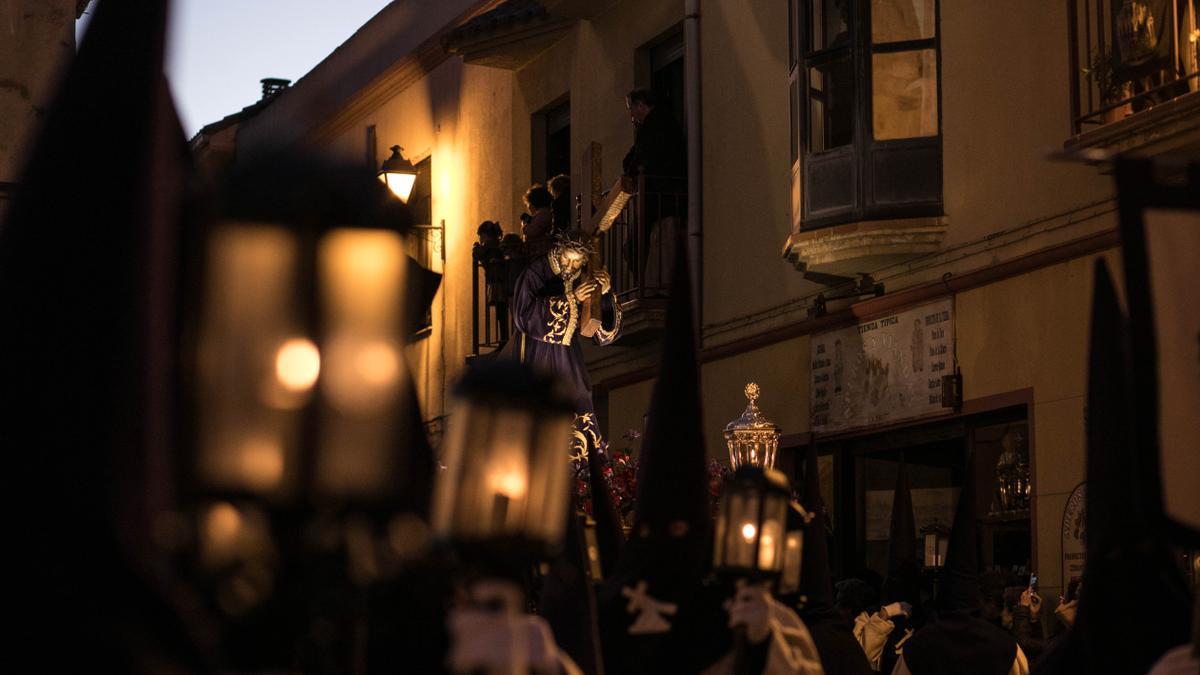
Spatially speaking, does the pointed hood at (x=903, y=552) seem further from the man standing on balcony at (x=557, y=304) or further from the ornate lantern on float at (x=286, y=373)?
the ornate lantern on float at (x=286, y=373)

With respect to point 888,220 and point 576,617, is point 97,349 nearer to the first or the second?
point 576,617

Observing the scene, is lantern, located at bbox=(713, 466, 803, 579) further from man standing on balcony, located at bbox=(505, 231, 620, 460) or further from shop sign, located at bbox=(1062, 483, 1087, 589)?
shop sign, located at bbox=(1062, 483, 1087, 589)

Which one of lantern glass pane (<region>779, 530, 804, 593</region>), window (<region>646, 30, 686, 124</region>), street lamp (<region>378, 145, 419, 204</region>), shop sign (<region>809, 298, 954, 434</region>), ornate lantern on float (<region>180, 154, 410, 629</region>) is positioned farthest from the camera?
window (<region>646, 30, 686, 124</region>)

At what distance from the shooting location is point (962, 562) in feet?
28.7

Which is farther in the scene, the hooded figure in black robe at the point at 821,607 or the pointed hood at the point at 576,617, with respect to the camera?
the hooded figure in black robe at the point at 821,607

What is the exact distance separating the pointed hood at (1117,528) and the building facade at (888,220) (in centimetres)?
513

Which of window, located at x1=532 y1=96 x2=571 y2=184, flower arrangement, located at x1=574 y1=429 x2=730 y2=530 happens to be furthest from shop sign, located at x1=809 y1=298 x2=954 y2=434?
window, located at x1=532 y1=96 x2=571 y2=184

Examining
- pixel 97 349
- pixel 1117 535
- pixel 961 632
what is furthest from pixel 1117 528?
pixel 961 632

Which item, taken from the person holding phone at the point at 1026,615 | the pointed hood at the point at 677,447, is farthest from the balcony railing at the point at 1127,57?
the pointed hood at the point at 677,447

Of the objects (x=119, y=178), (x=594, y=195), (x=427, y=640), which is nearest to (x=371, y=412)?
(x=119, y=178)

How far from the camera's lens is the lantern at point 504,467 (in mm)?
3033

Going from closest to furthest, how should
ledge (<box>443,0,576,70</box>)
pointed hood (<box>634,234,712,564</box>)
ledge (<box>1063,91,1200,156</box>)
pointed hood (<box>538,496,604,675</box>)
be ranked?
pointed hood (<box>634,234,712,564</box>) → pointed hood (<box>538,496,604,675</box>) → ledge (<box>1063,91,1200,156</box>) → ledge (<box>443,0,576,70</box>)

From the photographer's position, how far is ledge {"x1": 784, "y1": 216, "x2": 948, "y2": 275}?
14.3 metres

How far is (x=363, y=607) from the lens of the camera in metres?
3.06
